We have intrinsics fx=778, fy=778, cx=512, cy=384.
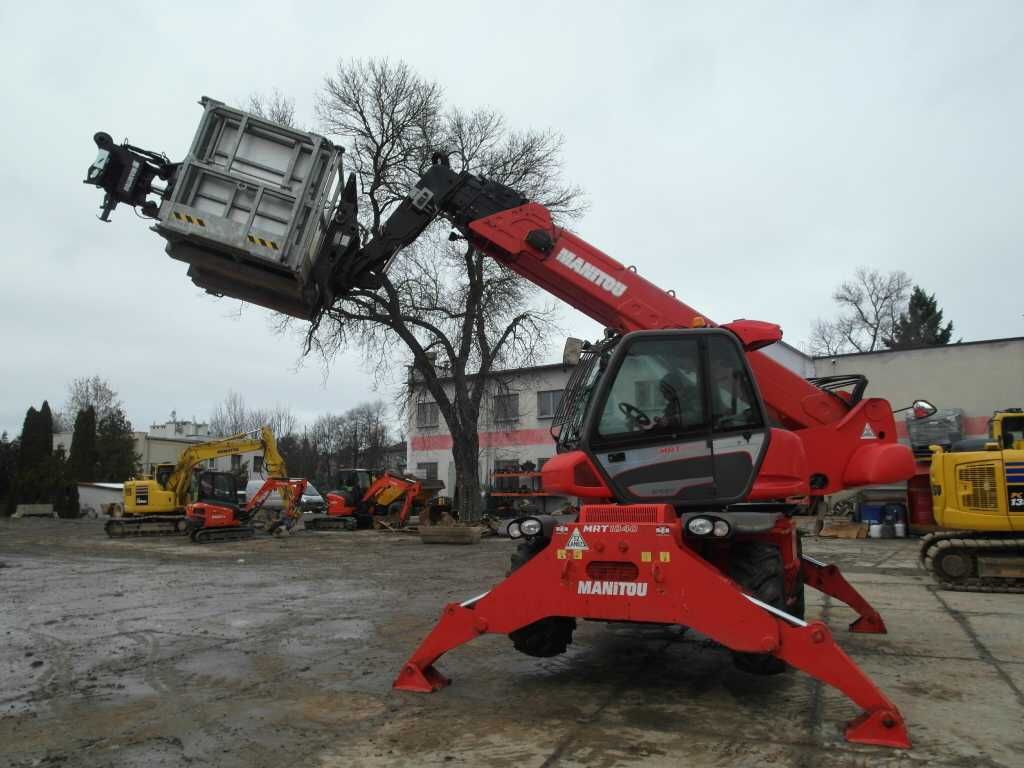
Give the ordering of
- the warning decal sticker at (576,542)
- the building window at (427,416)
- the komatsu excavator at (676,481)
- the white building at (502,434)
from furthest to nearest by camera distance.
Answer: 1. the building window at (427,416)
2. the white building at (502,434)
3. the warning decal sticker at (576,542)
4. the komatsu excavator at (676,481)

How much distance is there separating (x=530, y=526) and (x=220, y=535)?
20361 mm

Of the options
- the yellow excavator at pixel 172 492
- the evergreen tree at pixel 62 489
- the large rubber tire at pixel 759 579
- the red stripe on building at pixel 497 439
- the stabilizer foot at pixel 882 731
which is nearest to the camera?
the stabilizer foot at pixel 882 731

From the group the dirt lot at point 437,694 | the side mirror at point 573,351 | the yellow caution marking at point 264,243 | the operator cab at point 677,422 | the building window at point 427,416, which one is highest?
the building window at point 427,416

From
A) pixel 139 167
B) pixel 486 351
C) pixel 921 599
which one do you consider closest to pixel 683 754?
pixel 139 167

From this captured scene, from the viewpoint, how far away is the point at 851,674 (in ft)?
13.8

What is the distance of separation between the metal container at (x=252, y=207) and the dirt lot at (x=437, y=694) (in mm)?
3424

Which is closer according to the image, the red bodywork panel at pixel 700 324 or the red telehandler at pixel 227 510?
the red bodywork panel at pixel 700 324

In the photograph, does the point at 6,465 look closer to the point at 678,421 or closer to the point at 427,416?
the point at 427,416

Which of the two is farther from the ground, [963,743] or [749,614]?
[749,614]

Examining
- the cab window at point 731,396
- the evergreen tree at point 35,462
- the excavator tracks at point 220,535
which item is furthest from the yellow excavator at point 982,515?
the evergreen tree at point 35,462

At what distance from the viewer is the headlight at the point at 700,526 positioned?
4.81m

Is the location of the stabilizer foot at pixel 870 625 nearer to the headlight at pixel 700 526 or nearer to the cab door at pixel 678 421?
the cab door at pixel 678 421

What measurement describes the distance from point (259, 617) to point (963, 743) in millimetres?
7113

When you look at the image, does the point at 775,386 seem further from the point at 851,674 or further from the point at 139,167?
the point at 139,167
